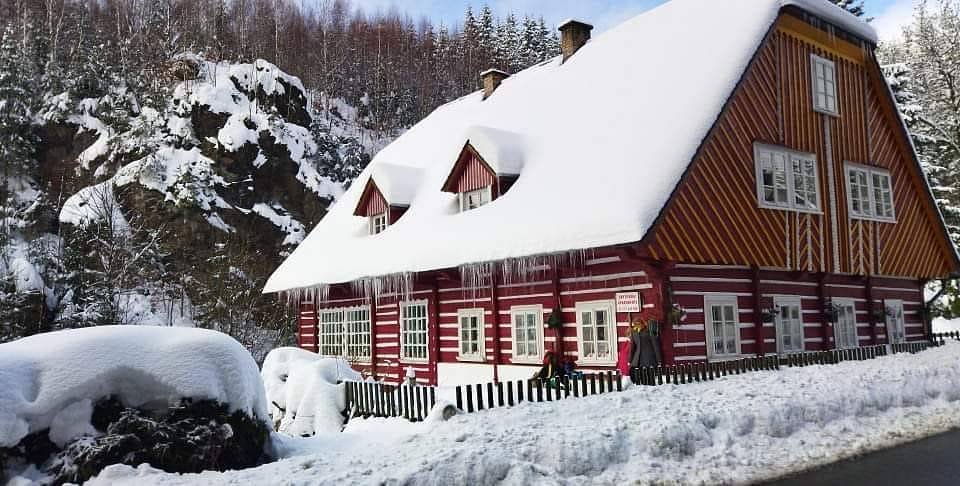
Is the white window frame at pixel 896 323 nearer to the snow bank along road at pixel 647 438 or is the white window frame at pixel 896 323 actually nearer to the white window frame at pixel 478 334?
the snow bank along road at pixel 647 438

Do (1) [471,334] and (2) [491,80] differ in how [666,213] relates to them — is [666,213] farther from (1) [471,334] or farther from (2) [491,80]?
(2) [491,80]

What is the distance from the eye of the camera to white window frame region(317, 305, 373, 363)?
70.9 feet

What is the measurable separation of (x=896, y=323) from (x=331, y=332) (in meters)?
17.4

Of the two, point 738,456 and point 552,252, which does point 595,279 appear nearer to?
point 552,252

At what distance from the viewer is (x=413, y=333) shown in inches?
771

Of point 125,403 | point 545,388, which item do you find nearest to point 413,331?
point 545,388

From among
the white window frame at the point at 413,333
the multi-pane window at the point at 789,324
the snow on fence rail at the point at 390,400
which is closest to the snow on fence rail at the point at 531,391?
the snow on fence rail at the point at 390,400

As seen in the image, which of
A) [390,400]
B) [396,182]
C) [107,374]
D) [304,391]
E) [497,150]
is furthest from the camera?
[396,182]

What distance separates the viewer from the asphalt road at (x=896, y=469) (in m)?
6.79

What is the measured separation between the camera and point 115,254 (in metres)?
30.4

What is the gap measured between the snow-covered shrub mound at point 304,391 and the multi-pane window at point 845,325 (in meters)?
12.0

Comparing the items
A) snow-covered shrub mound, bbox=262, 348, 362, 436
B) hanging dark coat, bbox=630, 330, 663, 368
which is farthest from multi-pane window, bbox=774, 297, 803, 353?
snow-covered shrub mound, bbox=262, 348, 362, 436

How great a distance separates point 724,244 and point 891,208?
26.2 ft

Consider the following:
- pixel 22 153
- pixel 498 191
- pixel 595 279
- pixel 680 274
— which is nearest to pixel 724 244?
pixel 680 274
